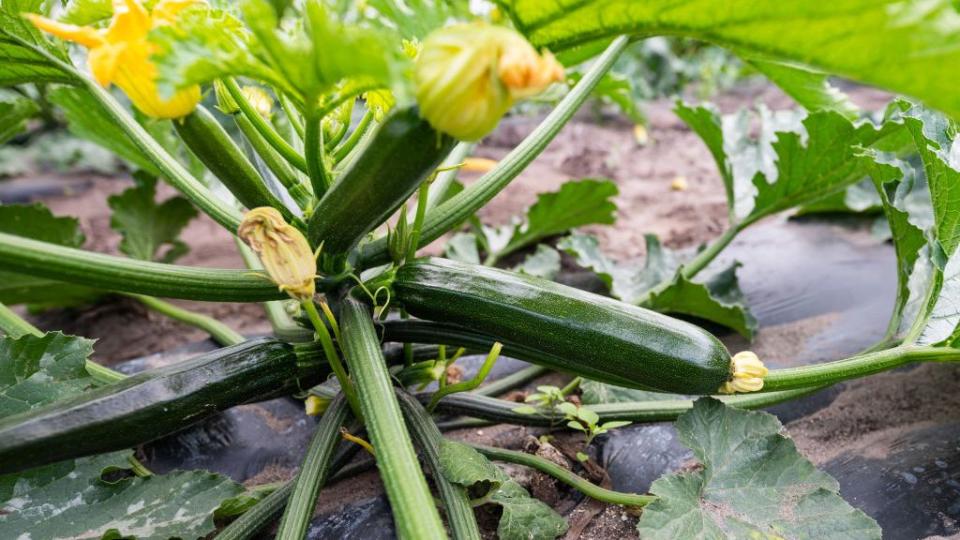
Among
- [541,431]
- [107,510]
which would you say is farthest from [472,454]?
[107,510]

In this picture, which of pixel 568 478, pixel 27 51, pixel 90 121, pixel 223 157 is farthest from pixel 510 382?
pixel 90 121

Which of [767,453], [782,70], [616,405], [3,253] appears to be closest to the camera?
[3,253]

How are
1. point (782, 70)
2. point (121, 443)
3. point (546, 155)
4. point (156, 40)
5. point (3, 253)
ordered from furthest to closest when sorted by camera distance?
point (546, 155) < point (782, 70) < point (121, 443) < point (3, 253) < point (156, 40)

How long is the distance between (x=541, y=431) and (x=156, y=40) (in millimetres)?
1078

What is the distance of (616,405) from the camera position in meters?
1.42

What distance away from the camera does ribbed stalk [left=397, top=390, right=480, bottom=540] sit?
3.44ft

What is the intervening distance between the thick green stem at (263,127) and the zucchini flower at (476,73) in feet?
1.54

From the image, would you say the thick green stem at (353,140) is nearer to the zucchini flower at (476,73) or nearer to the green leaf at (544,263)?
the zucchini flower at (476,73)

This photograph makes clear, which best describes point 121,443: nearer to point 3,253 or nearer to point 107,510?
point 107,510

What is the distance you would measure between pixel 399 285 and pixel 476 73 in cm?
56

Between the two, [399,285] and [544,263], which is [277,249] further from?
[544,263]

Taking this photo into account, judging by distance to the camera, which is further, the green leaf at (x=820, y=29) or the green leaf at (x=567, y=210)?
the green leaf at (x=567, y=210)

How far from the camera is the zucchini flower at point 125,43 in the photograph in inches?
33.7

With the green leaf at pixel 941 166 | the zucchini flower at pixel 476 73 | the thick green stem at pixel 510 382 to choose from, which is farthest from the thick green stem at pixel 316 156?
the green leaf at pixel 941 166
